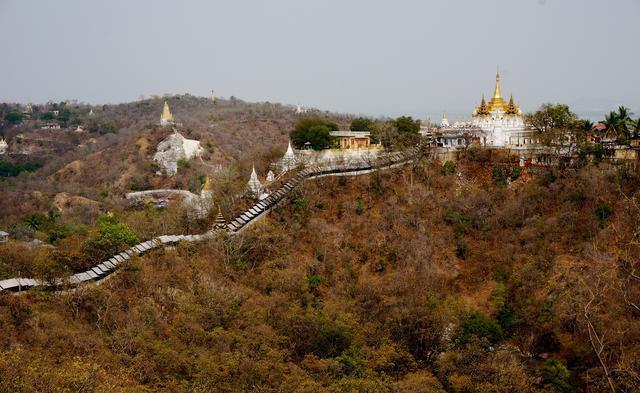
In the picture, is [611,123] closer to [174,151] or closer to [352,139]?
[352,139]

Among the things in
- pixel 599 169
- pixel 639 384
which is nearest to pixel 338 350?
pixel 639 384

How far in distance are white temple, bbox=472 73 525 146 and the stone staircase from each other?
443 centimetres

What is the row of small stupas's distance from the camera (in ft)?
110

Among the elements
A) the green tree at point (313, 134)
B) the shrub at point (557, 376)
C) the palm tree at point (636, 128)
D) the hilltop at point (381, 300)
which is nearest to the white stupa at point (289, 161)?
the green tree at point (313, 134)

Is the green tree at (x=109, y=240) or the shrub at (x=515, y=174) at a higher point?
the shrub at (x=515, y=174)

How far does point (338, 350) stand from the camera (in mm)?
18422

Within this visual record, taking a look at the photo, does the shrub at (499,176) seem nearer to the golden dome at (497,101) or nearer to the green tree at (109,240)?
the golden dome at (497,101)

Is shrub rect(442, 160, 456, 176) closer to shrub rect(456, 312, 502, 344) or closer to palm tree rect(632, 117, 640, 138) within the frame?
palm tree rect(632, 117, 640, 138)

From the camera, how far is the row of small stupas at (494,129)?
3344 cm

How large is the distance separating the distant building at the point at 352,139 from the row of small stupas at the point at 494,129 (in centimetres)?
428

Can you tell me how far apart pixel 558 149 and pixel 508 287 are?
9126 mm

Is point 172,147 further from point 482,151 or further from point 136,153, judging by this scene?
point 482,151

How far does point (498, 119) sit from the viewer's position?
112 feet

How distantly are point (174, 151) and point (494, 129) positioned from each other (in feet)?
126
